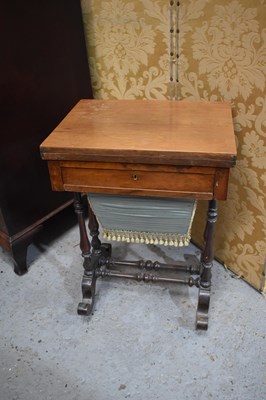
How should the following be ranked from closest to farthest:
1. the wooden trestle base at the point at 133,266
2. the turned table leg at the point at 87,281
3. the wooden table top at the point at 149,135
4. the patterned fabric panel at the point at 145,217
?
the wooden table top at the point at 149,135 → the patterned fabric panel at the point at 145,217 → the wooden trestle base at the point at 133,266 → the turned table leg at the point at 87,281

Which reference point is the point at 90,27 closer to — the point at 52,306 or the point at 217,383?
the point at 52,306

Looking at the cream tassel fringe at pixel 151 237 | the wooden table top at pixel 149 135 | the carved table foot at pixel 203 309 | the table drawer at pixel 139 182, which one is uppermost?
the wooden table top at pixel 149 135

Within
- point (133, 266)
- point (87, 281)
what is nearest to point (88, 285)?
point (87, 281)

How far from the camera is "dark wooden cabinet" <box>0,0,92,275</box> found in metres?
1.27

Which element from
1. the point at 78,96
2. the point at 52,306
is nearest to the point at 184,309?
the point at 52,306

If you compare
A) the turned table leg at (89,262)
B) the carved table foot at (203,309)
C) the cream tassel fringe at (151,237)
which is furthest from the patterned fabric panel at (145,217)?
the carved table foot at (203,309)

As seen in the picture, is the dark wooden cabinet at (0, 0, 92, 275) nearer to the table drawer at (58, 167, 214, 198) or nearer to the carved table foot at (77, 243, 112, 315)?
the carved table foot at (77, 243, 112, 315)

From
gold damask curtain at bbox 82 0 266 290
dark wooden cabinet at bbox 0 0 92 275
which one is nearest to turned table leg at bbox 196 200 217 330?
gold damask curtain at bbox 82 0 266 290

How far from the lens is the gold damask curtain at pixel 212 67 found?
1.16 m

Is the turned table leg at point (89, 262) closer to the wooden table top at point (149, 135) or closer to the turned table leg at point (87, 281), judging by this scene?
the turned table leg at point (87, 281)

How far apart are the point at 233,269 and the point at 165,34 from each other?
37.5 inches

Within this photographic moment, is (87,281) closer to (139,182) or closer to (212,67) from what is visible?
(139,182)

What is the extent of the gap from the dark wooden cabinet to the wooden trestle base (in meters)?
0.25

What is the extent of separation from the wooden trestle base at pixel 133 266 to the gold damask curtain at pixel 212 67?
0.74 ft
